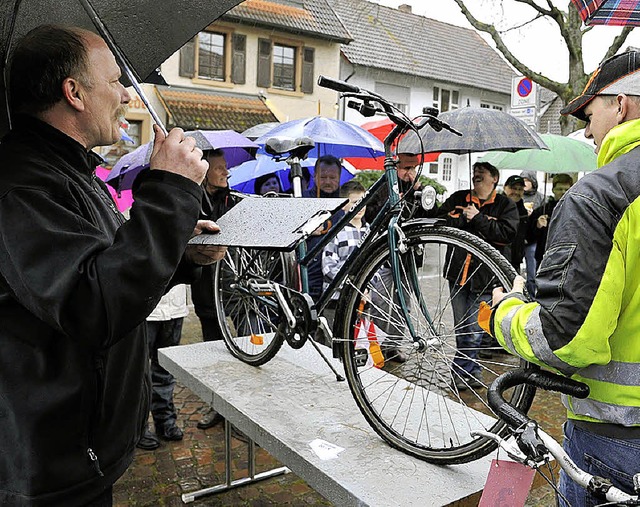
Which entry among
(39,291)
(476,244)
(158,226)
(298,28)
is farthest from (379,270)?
(298,28)

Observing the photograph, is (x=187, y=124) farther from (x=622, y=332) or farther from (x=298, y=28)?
(x=622, y=332)

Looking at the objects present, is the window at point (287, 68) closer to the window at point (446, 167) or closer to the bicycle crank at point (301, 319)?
the window at point (446, 167)

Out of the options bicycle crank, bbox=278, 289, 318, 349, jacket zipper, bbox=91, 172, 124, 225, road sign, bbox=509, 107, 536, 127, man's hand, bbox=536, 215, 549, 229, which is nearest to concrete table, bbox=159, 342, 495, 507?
bicycle crank, bbox=278, 289, 318, 349

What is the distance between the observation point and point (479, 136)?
5.22 meters

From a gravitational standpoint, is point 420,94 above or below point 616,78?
below

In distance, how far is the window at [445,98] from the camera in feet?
92.7

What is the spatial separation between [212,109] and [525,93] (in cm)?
1280

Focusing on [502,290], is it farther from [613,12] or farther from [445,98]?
[445,98]

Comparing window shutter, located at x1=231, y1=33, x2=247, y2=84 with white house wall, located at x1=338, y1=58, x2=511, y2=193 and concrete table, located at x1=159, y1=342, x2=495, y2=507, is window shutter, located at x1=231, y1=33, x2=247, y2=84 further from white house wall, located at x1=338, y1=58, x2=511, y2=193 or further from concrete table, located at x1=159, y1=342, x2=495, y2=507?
concrete table, located at x1=159, y1=342, x2=495, y2=507

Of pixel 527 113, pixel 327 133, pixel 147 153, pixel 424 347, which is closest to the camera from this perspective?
pixel 424 347

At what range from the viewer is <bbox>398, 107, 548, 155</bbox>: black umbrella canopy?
5172 mm

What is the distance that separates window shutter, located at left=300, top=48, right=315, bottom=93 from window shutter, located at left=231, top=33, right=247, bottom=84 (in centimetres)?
226

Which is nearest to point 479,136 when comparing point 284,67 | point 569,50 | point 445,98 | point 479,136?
point 479,136

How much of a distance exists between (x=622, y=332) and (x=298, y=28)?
20.9 metres
